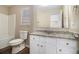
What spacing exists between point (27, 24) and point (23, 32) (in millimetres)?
113

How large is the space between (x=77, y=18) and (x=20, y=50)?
2.60 ft

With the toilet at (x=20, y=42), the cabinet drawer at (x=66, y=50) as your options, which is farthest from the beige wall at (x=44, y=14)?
the cabinet drawer at (x=66, y=50)

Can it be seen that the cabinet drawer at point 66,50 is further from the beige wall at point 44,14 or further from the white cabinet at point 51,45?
the beige wall at point 44,14

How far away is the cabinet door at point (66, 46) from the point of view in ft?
4.66

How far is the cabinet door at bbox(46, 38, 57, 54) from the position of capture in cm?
146

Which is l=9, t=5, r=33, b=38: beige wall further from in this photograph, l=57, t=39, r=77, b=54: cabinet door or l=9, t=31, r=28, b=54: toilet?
l=57, t=39, r=77, b=54: cabinet door

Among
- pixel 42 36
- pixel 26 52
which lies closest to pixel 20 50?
pixel 26 52

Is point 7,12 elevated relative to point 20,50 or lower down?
elevated

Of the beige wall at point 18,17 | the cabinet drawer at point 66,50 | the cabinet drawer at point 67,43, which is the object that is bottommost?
the cabinet drawer at point 66,50

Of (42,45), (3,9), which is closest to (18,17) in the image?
(3,9)

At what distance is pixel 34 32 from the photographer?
1485mm
